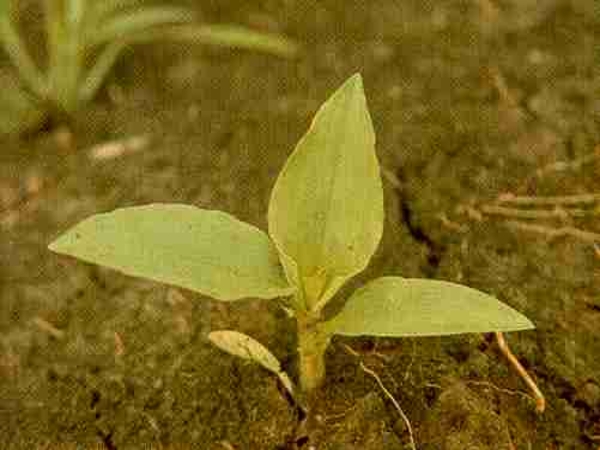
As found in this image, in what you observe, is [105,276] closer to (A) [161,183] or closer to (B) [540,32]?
(A) [161,183]

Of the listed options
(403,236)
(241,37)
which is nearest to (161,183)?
(241,37)

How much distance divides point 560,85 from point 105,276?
922mm

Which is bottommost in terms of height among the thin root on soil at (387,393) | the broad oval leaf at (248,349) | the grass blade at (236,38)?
the thin root on soil at (387,393)

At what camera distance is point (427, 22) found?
1.92 metres

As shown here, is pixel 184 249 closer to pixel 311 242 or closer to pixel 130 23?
pixel 311 242

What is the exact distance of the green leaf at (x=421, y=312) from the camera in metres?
0.98

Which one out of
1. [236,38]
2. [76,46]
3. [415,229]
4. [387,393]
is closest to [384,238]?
[415,229]

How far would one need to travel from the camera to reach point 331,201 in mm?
1066

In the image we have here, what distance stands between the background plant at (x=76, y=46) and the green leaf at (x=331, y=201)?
81cm

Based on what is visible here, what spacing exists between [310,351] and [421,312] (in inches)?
7.0

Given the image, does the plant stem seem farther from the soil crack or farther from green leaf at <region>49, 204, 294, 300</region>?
the soil crack

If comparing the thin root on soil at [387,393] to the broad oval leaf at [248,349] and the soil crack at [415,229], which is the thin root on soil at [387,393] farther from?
the soil crack at [415,229]

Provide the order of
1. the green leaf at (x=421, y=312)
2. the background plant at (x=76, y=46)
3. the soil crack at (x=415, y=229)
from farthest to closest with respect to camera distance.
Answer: the background plant at (x=76, y=46) < the soil crack at (x=415, y=229) < the green leaf at (x=421, y=312)

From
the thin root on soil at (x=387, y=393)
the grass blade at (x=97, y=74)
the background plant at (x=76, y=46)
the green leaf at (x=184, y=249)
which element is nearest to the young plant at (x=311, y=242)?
the green leaf at (x=184, y=249)
